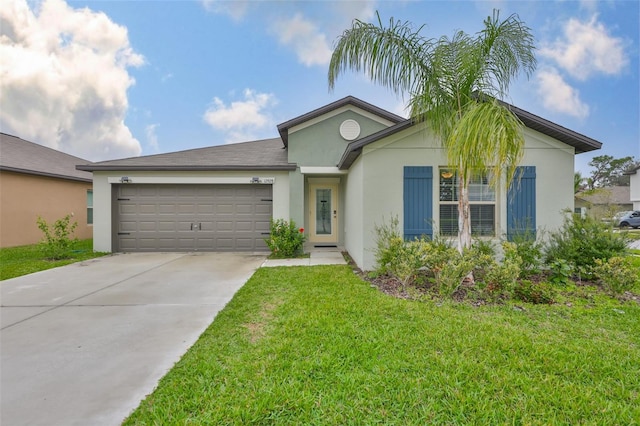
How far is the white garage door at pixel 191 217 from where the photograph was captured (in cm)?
961

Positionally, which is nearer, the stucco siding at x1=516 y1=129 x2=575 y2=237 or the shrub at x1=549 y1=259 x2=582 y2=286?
the shrub at x1=549 y1=259 x2=582 y2=286

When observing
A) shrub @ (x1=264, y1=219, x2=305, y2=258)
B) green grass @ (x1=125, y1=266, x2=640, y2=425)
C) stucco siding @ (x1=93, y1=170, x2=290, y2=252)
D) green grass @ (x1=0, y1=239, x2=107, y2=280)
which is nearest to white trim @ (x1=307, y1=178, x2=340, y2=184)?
stucco siding @ (x1=93, y1=170, x2=290, y2=252)

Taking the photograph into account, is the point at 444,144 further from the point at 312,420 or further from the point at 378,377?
the point at 312,420

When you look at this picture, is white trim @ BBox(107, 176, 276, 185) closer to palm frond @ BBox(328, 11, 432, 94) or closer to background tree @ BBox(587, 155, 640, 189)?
palm frond @ BBox(328, 11, 432, 94)

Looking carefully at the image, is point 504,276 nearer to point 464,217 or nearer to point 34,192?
point 464,217

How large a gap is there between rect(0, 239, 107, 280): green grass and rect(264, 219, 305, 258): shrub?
550 cm

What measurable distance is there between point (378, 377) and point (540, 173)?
20.6 feet

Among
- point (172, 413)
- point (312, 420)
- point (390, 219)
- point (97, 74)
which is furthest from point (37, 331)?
point (97, 74)

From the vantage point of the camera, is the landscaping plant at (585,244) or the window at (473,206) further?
the window at (473,206)

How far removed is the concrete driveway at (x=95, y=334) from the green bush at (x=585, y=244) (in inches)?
259

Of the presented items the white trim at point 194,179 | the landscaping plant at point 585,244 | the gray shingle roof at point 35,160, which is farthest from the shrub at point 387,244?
the gray shingle roof at point 35,160

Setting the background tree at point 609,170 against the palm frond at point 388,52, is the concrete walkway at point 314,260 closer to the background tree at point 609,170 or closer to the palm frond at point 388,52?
the palm frond at point 388,52

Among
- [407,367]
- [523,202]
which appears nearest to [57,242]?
[407,367]

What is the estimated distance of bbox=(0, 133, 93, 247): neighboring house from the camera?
997 centimetres
